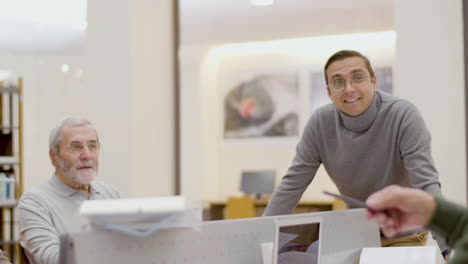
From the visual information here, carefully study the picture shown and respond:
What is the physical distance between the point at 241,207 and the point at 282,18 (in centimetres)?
222

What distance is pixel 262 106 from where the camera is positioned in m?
9.39

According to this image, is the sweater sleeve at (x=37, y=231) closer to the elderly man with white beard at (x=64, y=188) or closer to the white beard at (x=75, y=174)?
the elderly man with white beard at (x=64, y=188)

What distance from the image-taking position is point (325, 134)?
2730mm

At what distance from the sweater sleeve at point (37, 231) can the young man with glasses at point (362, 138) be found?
0.84 meters

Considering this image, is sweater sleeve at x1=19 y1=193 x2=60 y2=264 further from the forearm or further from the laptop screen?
the forearm

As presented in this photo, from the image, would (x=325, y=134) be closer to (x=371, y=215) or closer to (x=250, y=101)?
(x=371, y=215)

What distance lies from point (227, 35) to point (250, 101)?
1.12 metres

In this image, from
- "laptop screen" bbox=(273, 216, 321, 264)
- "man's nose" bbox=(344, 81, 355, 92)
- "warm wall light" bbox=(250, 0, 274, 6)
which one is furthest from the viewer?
"warm wall light" bbox=(250, 0, 274, 6)

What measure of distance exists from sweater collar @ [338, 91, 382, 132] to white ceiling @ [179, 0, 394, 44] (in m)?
4.19

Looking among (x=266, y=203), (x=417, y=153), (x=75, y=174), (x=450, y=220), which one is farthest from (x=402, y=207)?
(x=266, y=203)

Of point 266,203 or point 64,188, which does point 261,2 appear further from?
point 64,188

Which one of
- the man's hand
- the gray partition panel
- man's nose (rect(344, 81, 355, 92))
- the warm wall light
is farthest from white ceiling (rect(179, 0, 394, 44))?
the man's hand

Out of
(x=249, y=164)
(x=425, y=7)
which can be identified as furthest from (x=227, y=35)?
(x=425, y=7)

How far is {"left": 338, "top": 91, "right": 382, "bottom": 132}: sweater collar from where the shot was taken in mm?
2633
